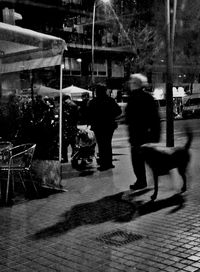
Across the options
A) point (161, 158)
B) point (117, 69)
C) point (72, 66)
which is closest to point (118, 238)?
point (161, 158)

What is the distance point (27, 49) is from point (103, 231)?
15.4ft

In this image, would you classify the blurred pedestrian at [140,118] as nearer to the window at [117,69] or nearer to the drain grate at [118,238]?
the drain grate at [118,238]

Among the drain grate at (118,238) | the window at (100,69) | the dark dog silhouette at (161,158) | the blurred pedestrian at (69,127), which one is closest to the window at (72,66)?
the window at (100,69)

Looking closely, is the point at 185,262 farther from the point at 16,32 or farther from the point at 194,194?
the point at 16,32

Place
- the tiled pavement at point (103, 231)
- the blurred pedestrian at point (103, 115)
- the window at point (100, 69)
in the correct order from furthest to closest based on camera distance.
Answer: the window at point (100, 69)
the blurred pedestrian at point (103, 115)
the tiled pavement at point (103, 231)

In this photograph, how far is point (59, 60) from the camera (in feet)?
24.9

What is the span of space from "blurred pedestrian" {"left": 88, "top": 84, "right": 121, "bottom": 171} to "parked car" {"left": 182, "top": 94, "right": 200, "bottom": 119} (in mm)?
24745

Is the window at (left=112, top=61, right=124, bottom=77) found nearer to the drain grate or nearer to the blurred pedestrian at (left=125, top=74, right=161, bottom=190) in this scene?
the blurred pedestrian at (left=125, top=74, right=161, bottom=190)

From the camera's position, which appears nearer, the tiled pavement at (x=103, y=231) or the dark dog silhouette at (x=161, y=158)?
the tiled pavement at (x=103, y=231)

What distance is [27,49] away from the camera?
843 cm

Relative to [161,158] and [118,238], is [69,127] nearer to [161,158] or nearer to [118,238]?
[161,158]

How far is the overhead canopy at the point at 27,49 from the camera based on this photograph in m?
7.35

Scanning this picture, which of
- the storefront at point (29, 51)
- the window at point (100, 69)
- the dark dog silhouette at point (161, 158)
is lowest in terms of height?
the dark dog silhouette at point (161, 158)

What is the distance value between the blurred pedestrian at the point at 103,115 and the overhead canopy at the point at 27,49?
1.56 meters
